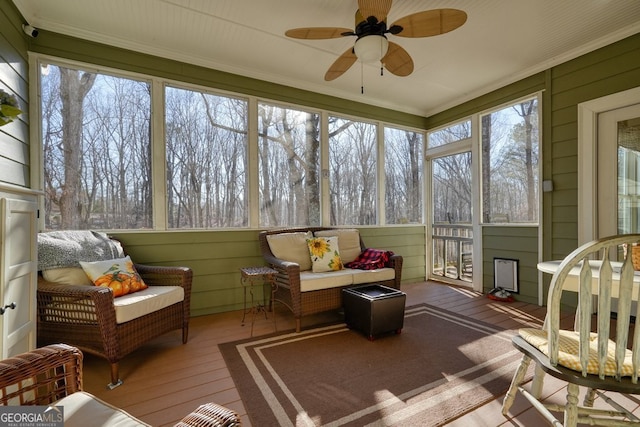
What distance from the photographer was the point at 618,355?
109cm

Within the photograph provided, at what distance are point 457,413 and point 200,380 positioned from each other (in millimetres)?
1583

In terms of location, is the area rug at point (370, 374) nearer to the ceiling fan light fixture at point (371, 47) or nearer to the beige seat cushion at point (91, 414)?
the beige seat cushion at point (91, 414)

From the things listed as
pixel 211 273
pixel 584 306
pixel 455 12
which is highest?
pixel 455 12

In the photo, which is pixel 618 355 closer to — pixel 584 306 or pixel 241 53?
pixel 584 306

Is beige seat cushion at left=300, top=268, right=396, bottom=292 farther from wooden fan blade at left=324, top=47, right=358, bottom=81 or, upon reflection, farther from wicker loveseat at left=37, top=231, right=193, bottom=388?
wooden fan blade at left=324, top=47, right=358, bottom=81

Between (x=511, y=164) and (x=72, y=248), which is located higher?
(x=511, y=164)

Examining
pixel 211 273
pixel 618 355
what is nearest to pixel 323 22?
pixel 211 273

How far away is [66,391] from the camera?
1.09 m

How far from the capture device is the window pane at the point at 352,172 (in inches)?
165

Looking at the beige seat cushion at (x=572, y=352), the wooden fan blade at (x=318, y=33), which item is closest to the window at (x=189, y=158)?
the wooden fan blade at (x=318, y=33)

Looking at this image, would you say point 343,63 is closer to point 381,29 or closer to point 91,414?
point 381,29

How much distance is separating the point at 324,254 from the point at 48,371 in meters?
2.40

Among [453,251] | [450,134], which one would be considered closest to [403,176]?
[450,134]

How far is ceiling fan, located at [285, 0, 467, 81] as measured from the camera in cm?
194
